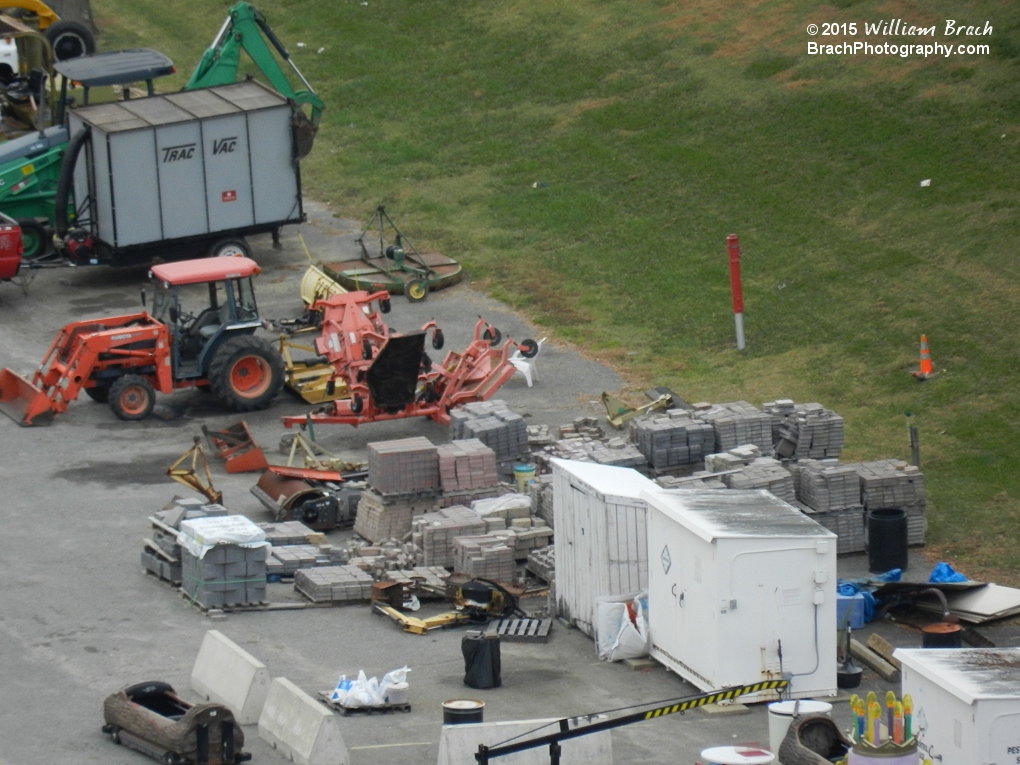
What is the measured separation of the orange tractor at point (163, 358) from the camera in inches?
984

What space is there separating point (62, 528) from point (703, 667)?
8.45m

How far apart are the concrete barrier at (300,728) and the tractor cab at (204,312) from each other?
10391 mm

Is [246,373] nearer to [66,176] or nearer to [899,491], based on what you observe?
[66,176]

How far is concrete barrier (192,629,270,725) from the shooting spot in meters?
16.0

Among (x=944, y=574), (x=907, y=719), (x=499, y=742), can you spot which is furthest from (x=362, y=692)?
(x=944, y=574)

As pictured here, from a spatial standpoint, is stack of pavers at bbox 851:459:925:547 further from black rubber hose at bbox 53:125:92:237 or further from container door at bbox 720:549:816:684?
black rubber hose at bbox 53:125:92:237

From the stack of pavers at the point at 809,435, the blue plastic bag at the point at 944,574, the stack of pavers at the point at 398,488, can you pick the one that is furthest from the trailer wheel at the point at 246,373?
the blue plastic bag at the point at 944,574

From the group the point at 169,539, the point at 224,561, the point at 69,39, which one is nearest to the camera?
the point at 224,561

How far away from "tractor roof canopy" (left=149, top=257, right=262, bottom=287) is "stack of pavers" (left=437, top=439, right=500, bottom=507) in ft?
18.0

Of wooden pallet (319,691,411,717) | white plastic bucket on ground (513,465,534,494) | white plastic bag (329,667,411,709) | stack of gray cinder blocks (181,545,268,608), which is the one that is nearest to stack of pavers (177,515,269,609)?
stack of gray cinder blocks (181,545,268,608)

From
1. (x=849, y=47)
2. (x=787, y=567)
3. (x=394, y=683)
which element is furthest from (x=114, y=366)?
(x=849, y=47)

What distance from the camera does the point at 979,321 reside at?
27.5 m

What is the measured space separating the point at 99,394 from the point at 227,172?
24.1ft

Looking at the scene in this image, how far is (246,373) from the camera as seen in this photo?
1015 inches
